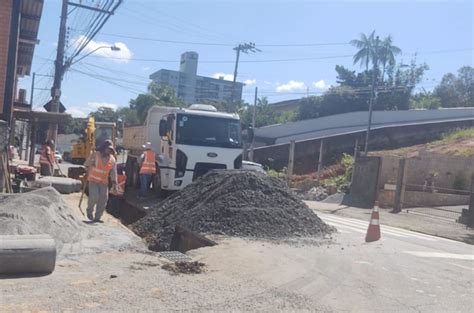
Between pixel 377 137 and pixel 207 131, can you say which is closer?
pixel 207 131

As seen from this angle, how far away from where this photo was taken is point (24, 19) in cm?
1669

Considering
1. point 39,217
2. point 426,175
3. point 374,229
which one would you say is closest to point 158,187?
point 374,229

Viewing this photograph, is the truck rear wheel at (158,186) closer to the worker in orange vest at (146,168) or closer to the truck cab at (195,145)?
the truck cab at (195,145)

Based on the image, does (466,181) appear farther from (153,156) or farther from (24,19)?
(24,19)

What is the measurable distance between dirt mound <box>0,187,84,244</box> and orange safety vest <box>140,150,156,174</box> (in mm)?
6010

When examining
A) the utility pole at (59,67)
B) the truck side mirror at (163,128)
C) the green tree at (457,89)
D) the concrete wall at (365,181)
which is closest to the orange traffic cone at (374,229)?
the truck side mirror at (163,128)

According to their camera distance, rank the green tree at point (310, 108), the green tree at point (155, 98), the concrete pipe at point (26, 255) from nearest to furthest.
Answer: the concrete pipe at point (26, 255)
the green tree at point (155, 98)
the green tree at point (310, 108)

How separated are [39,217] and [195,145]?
6.97 metres

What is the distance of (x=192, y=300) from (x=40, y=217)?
11.1ft

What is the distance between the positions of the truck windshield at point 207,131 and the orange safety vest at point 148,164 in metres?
1.31

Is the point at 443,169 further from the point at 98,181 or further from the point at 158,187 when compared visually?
the point at 98,181

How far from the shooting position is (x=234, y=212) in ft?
34.8

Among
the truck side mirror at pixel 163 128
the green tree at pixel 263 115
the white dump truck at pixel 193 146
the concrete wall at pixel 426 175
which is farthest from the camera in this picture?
the green tree at pixel 263 115

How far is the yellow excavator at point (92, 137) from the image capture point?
24984 mm
